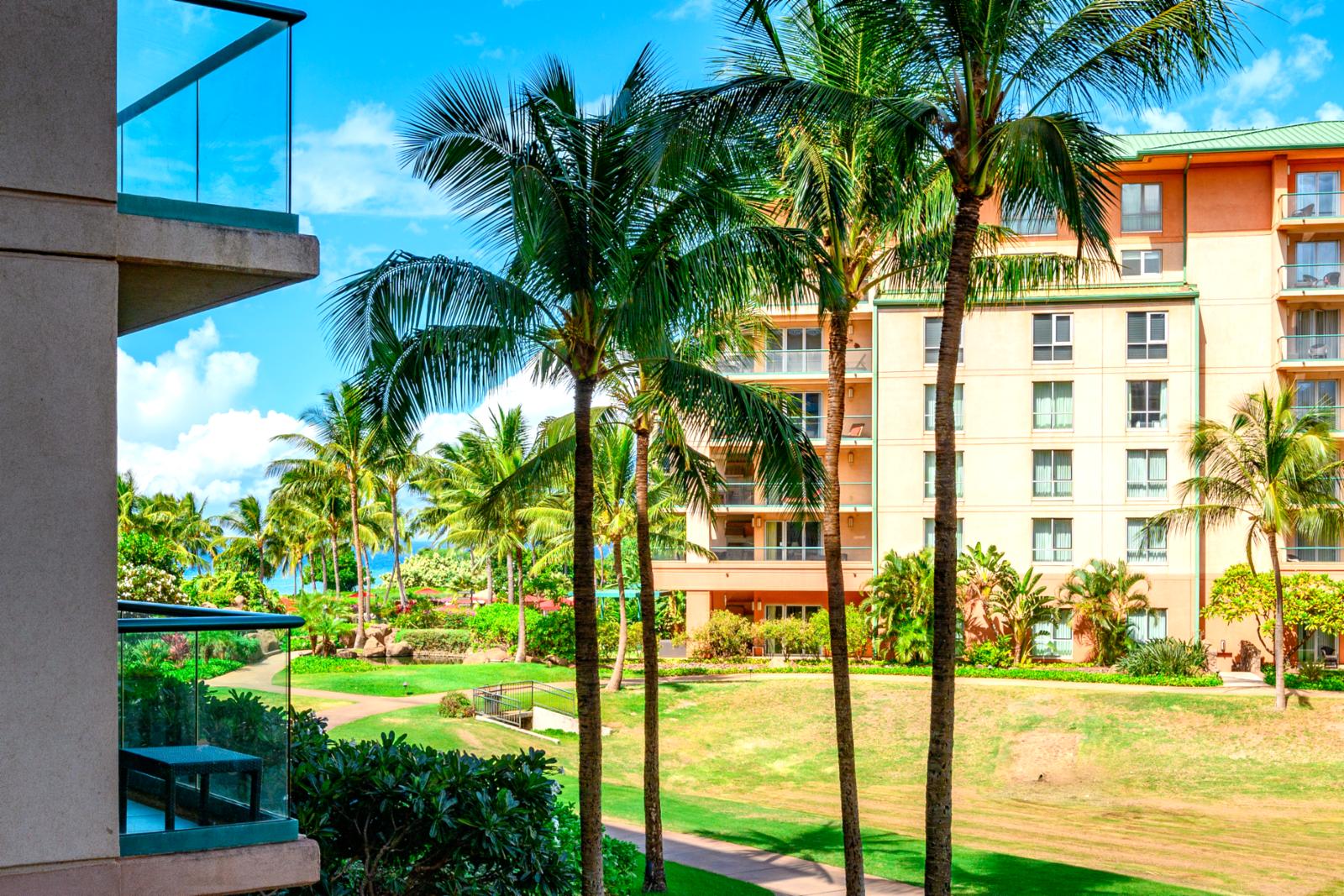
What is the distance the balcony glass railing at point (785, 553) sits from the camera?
46.8m

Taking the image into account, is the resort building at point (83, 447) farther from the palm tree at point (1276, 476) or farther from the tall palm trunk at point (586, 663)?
the palm tree at point (1276, 476)

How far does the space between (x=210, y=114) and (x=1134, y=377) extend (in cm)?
4152

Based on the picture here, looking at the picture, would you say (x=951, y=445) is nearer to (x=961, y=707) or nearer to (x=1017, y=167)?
(x=1017, y=167)

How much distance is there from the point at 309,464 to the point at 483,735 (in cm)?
2259

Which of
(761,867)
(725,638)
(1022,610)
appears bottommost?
(761,867)

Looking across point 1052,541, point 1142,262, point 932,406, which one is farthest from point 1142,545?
point 1142,262

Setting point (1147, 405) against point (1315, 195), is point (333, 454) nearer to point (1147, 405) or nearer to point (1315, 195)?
point (1147, 405)

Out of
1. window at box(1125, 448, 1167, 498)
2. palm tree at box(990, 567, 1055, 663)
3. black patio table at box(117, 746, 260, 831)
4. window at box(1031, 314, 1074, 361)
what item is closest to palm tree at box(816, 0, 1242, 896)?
black patio table at box(117, 746, 260, 831)

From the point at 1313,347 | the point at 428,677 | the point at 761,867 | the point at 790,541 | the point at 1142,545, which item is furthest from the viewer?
the point at 790,541

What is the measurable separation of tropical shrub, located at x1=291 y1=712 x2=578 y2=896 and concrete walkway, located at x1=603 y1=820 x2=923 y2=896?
10.3m

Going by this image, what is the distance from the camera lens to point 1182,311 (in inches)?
1725

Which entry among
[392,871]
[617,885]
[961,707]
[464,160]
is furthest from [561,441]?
[961,707]

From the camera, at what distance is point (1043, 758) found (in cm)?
3291

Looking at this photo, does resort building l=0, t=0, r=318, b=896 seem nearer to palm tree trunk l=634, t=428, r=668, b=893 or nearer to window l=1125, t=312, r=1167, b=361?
palm tree trunk l=634, t=428, r=668, b=893
